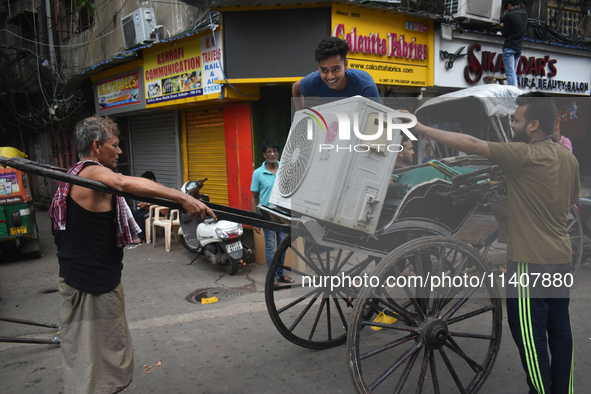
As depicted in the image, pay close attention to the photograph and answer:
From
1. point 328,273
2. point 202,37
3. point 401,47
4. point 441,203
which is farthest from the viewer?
point 401,47

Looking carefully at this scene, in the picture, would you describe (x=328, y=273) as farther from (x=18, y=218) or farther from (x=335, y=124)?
(x=18, y=218)

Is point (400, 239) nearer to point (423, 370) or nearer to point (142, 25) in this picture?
point (423, 370)

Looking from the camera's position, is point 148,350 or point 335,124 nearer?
point 335,124

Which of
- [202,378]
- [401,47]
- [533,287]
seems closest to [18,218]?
[202,378]

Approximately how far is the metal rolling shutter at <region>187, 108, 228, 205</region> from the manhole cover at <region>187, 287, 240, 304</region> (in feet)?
7.66

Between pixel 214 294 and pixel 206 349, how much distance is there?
155 cm

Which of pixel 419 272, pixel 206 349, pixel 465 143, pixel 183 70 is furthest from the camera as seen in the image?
pixel 183 70

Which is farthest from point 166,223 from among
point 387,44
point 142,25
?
point 387,44

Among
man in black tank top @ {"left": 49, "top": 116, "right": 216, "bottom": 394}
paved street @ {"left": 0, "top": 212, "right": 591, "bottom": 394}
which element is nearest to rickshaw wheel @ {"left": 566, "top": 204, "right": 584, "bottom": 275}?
paved street @ {"left": 0, "top": 212, "right": 591, "bottom": 394}

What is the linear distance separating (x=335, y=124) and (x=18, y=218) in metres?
5.90

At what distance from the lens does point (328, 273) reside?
333cm

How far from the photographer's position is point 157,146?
8930 mm

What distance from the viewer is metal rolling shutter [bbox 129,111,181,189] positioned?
8.43m

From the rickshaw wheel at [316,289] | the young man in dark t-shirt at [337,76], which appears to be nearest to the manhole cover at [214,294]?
the rickshaw wheel at [316,289]
